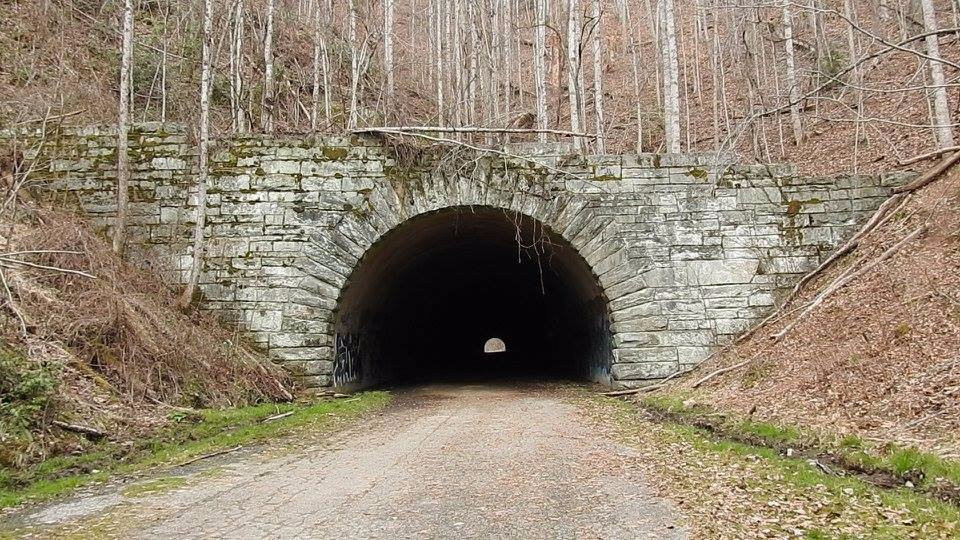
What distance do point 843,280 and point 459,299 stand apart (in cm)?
1469

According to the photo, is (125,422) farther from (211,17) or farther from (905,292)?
(905,292)

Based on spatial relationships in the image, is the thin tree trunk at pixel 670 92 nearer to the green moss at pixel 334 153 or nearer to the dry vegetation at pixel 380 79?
the dry vegetation at pixel 380 79

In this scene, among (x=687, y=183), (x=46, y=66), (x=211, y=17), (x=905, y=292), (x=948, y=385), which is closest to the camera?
(x=948, y=385)

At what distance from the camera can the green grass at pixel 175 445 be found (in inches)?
190

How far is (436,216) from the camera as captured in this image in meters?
11.1

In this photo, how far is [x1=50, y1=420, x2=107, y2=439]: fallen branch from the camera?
5.72 m

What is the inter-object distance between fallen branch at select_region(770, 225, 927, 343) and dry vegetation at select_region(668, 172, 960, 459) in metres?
0.09

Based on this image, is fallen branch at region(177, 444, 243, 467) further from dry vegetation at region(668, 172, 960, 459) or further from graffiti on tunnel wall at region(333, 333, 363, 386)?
dry vegetation at region(668, 172, 960, 459)

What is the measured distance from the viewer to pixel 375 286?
12.6m

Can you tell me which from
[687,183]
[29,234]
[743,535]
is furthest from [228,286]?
[743,535]

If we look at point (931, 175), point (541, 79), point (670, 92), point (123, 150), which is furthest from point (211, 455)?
point (541, 79)

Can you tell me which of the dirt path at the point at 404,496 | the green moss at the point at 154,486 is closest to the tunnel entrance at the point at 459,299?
the dirt path at the point at 404,496

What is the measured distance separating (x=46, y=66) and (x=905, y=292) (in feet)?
57.6

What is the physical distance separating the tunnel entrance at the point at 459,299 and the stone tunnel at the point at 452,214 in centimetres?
39
